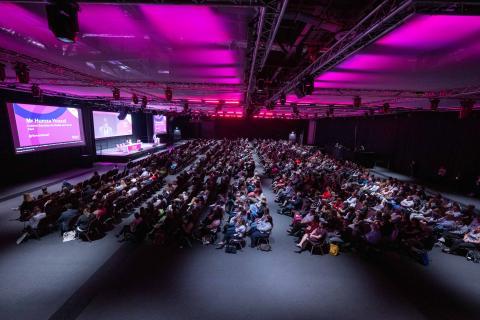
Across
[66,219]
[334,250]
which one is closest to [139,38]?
[66,219]

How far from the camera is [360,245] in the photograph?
7.39 meters

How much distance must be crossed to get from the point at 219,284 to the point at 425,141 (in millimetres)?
18727

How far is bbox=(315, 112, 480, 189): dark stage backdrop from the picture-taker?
14599mm

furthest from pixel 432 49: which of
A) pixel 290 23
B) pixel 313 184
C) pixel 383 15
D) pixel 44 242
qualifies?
pixel 44 242

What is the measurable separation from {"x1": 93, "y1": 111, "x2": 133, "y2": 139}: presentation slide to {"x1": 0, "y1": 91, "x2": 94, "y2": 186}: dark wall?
2617mm

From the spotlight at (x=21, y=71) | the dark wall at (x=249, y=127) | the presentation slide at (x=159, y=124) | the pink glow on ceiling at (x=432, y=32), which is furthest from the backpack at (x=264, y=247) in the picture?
the dark wall at (x=249, y=127)

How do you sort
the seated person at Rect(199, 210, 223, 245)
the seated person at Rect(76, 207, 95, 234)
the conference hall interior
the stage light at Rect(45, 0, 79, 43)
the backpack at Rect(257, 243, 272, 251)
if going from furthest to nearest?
the seated person at Rect(199, 210, 223, 245) → the seated person at Rect(76, 207, 95, 234) → the backpack at Rect(257, 243, 272, 251) → the conference hall interior → the stage light at Rect(45, 0, 79, 43)

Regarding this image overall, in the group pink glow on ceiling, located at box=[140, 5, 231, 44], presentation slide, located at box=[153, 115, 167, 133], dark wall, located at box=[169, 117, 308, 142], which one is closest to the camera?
pink glow on ceiling, located at box=[140, 5, 231, 44]

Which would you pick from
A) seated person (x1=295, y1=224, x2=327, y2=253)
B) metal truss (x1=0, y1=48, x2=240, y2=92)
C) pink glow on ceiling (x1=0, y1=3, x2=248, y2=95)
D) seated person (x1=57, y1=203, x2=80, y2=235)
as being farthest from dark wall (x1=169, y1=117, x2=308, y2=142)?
seated person (x1=295, y1=224, x2=327, y2=253)

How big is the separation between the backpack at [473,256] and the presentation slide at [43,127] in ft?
66.0

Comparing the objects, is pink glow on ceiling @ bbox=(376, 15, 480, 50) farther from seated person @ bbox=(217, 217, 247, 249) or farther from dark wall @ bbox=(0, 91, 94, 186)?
dark wall @ bbox=(0, 91, 94, 186)

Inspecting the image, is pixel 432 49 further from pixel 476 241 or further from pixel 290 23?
pixel 476 241

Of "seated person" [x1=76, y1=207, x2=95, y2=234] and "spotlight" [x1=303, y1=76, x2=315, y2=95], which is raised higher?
"spotlight" [x1=303, y1=76, x2=315, y2=95]

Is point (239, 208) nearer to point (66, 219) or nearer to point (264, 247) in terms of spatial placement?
point (264, 247)
